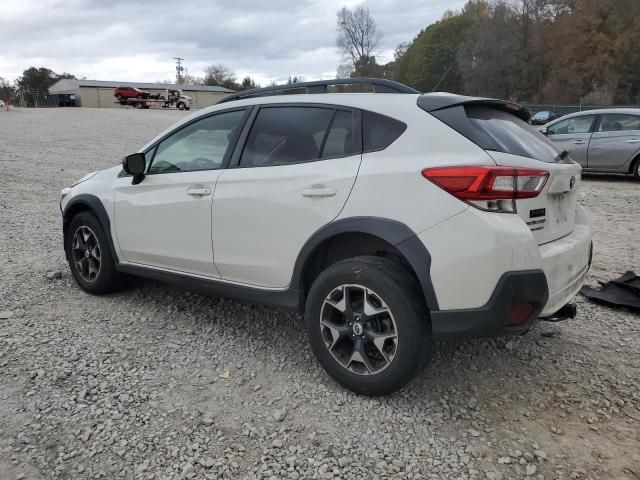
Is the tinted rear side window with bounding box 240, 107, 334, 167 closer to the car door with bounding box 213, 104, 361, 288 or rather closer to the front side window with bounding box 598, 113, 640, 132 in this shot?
the car door with bounding box 213, 104, 361, 288

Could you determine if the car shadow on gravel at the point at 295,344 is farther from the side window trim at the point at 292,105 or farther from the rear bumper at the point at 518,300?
the side window trim at the point at 292,105

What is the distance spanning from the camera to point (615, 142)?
11.1m

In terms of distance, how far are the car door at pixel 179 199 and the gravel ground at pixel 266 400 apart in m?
0.56

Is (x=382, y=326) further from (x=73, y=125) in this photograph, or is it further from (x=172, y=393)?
(x=73, y=125)

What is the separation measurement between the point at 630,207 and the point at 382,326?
7441mm

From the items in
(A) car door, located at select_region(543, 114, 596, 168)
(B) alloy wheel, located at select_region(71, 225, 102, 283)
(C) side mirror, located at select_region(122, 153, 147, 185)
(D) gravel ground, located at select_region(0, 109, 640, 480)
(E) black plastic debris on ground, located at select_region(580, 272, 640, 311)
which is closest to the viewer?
(D) gravel ground, located at select_region(0, 109, 640, 480)

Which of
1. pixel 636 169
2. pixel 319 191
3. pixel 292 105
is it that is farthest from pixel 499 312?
pixel 636 169

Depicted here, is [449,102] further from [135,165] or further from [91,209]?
[91,209]

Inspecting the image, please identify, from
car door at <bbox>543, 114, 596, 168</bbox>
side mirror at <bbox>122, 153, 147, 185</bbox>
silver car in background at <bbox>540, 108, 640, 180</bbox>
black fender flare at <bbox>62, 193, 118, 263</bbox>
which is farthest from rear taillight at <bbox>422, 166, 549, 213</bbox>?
car door at <bbox>543, 114, 596, 168</bbox>

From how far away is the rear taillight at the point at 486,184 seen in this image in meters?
2.56

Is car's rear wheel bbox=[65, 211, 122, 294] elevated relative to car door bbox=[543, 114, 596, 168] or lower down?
lower down

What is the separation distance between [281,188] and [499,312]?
1457 millimetres

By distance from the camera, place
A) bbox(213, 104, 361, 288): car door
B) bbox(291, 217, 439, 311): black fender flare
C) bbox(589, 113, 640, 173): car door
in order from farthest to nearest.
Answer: bbox(589, 113, 640, 173): car door < bbox(213, 104, 361, 288): car door < bbox(291, 217, 439, 311): black fender flare

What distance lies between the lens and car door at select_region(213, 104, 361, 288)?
3023mm
